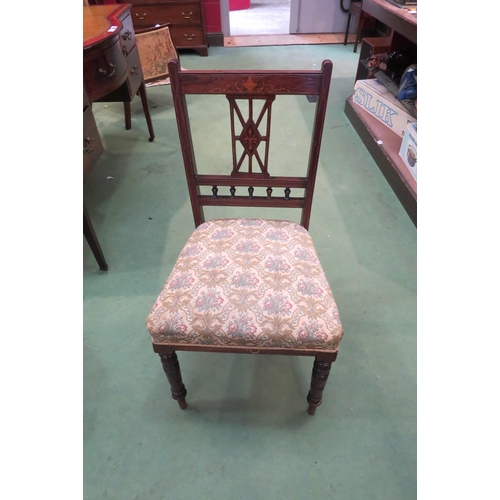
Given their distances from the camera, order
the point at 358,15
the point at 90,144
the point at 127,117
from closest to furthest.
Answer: the point at 90,144
the point at 127,117
the point at 358,15

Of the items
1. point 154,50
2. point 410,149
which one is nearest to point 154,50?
point 154,50

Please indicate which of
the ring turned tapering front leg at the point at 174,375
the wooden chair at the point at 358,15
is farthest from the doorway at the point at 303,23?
the ring turned tapering front leg at the point at 174,375

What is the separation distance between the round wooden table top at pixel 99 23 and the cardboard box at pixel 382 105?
1625 millimetres

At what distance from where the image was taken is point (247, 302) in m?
0.85

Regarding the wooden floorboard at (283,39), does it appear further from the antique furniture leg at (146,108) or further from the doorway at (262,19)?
the antique furniture leg at (146,108)

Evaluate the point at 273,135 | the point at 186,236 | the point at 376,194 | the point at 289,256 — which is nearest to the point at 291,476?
the point at 289,256

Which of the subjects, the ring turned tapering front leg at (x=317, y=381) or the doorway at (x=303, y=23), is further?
the doorway at (x=303, y=23)

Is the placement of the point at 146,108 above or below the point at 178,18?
below

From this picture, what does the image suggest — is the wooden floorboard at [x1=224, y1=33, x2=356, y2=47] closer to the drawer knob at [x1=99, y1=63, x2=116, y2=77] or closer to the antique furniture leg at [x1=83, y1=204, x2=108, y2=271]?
the drawer knob at [x1=99, y1=63, x2=116, y2=77]

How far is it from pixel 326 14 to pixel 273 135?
291 centimetres

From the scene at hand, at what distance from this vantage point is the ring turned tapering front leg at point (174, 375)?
0.92 metres

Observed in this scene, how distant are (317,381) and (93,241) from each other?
3.58 ft

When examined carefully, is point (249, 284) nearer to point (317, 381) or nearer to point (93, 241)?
point (317, 381)

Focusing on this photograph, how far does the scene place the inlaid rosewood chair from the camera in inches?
32.5
